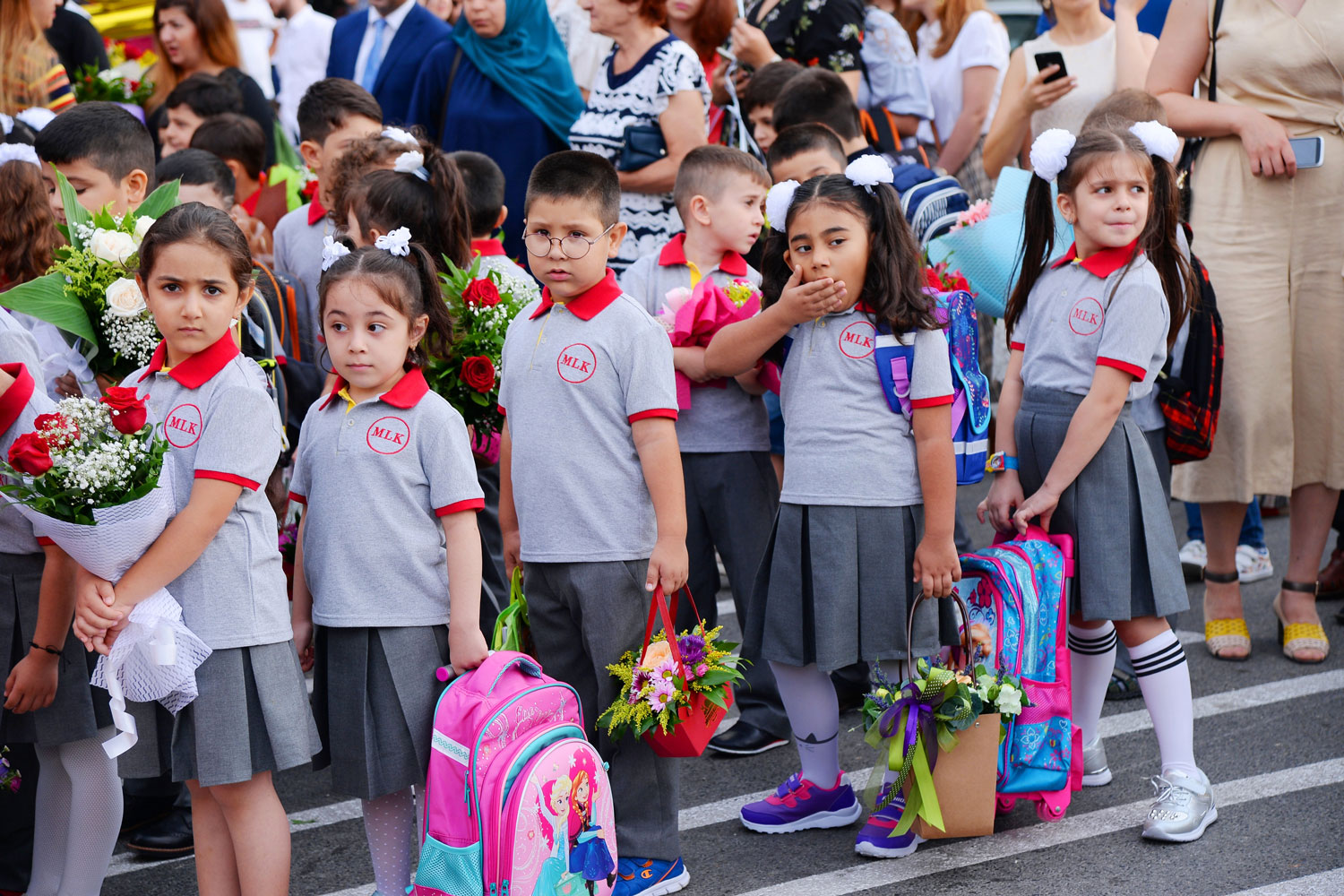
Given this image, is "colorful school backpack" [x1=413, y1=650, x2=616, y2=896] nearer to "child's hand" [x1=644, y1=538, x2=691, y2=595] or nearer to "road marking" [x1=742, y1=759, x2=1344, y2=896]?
"child's hand" [x1=644, y1=538, x2=691, y2=595]

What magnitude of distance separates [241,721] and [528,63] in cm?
386

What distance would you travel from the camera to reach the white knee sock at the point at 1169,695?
144 inches

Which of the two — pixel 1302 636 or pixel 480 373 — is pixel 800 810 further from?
pixel 1302 636

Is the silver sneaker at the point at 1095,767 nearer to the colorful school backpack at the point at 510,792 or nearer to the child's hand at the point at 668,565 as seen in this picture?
the child's hand at the point at 668,565

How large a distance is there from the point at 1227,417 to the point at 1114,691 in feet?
3.60

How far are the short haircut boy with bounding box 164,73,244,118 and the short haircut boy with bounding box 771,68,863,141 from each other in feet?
9.07

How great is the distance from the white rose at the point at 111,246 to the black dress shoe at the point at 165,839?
160 centimetres

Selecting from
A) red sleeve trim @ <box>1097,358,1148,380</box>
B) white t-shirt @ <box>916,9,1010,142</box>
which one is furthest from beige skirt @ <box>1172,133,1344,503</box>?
white t-shirt @ <box>916,9,1010,142</box>

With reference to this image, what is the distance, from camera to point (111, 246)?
11.0 ft

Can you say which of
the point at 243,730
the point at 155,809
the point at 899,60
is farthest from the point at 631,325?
the point at 899,60

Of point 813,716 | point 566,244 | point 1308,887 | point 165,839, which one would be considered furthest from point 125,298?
point 1308,887

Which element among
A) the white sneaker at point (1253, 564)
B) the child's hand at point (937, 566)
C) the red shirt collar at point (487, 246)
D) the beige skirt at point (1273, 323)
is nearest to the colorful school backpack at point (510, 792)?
the child's hand at point (937, 566)

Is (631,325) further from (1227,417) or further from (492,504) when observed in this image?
(1227,417)

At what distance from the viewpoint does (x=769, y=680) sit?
4312 mm
